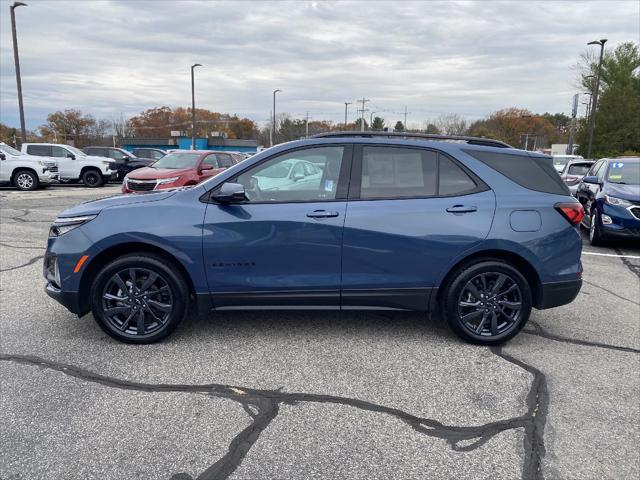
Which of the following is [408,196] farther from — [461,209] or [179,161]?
[179,161]

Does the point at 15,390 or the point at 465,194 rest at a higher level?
the point at 465,194

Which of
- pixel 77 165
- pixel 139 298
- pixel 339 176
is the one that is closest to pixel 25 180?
pixel 77 165

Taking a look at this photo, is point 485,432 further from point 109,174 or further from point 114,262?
point 109,174

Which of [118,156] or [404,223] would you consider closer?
[404,223]

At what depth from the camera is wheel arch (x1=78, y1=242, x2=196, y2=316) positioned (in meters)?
3.85

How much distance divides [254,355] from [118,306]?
3.91 ft

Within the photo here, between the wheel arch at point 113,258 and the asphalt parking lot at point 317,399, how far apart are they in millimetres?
422

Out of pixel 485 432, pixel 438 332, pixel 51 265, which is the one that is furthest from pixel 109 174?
pixel 485 432

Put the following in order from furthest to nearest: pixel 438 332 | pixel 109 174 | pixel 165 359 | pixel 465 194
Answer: pixel 109 174
pixel 438 332
pixel 465 194
pixel 165 359

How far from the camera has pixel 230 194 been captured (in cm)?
369

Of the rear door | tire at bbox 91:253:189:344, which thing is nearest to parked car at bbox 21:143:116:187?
tire at bbox 91:253:189:344

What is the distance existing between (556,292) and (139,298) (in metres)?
3.48

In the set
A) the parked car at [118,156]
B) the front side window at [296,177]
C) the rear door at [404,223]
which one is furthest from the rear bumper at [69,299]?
the parked car at [118,156]

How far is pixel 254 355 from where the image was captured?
3.80 m
